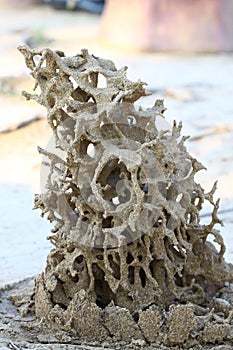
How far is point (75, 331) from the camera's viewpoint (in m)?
2.44

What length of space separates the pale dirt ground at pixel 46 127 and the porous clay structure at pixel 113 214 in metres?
0.64

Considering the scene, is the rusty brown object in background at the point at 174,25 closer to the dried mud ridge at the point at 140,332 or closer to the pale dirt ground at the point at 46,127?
the pale dirt ground at the point at 46,127

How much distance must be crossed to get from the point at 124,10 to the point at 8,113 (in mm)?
3211

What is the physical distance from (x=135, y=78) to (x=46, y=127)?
1719mm

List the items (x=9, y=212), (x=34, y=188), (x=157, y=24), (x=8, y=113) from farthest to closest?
(x=157, y=24) < (x=8, y=113) < (x=34, y=188) < (x=9, y=212)

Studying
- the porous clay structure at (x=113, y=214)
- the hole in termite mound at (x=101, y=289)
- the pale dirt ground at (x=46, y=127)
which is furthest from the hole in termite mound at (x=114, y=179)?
the pale dirt ground at (x=46, y=127)

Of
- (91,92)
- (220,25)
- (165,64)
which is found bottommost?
(91,92)

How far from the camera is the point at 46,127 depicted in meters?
5.79

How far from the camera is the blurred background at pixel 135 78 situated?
3893 mm

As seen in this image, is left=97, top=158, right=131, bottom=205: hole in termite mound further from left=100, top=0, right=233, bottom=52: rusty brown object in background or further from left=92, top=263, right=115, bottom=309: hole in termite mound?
left=100, top=0, right=233, bottom=52: rusty brown object in background

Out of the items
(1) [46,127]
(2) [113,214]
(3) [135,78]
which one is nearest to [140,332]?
(2) [113,214]

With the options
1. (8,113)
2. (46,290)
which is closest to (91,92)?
(46,290)

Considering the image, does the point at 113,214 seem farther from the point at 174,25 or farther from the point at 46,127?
the point at 174,25

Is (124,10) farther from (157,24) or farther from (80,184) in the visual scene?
(80,184)
